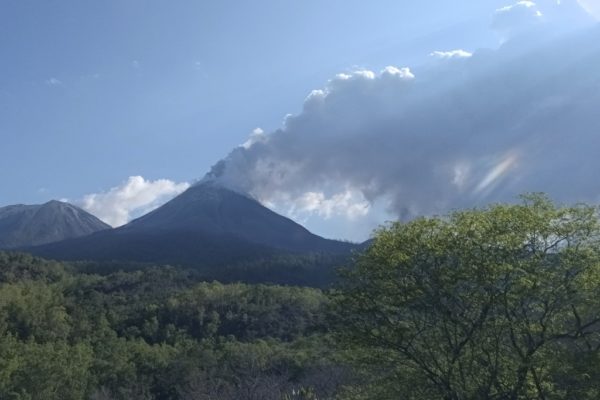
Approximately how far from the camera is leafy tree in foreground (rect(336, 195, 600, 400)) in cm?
1363

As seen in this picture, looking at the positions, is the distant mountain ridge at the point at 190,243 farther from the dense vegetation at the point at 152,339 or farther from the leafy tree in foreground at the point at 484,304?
the leafy tree in foreground at the point at 484,304

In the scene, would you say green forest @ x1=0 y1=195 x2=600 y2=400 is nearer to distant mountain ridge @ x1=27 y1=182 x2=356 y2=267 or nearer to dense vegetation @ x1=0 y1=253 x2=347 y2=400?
dense vegetation @ x1=0 y1=253 x2=347 y2=400

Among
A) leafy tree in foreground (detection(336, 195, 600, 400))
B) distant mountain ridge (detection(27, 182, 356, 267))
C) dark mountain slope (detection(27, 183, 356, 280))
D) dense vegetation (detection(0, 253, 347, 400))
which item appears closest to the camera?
leafy tree in foreground (detection(336, 195, 600, 400))

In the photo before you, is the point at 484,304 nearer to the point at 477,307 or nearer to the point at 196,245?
the point at 477,307

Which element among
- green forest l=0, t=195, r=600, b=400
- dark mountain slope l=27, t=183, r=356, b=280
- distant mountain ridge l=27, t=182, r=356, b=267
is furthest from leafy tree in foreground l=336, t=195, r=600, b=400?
distant mountain ridge l=27, t=182, r=356, b=267

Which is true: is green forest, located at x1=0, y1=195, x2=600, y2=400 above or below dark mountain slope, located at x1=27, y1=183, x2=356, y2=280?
below

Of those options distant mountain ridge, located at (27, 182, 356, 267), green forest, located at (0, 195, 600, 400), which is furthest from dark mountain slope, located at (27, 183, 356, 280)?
green forest, located at (0, 195, 600, 400)

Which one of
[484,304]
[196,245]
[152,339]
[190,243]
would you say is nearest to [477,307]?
[484,304]

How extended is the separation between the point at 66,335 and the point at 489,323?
161 feet

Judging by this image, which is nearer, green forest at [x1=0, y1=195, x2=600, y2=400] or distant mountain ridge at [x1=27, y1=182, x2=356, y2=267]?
green forest at [x1=0, y1=195, x2=600, y2=400]

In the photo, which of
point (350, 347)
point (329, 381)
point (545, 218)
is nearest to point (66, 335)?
point (329, 381)

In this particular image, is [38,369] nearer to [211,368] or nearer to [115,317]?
[211,368]

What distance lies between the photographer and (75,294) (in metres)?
74.8

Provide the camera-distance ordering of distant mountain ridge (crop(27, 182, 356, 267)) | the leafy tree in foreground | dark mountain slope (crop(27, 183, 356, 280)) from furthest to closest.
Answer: distant mountain ridge (crop(27, 182, 356, 267)) → dark mountain slope (crop(27, 183, 356, 280)) → the leafy tree in foreground
